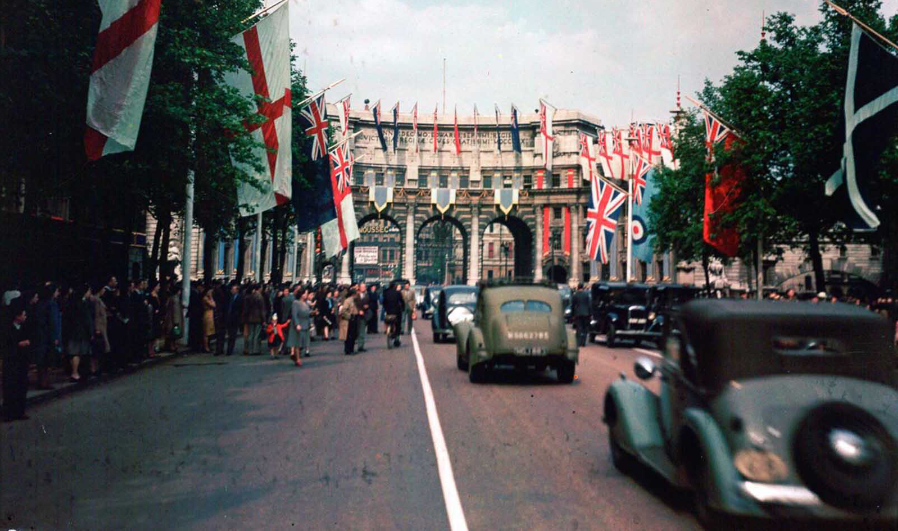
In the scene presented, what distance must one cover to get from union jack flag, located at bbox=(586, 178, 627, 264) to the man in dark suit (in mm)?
24383

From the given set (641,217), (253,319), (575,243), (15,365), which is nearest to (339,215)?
(253,319)

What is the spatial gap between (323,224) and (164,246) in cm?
776

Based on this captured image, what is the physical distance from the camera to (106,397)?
14789mm

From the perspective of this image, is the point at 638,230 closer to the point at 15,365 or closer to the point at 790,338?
the point at 15,365

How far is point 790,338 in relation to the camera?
605 cm

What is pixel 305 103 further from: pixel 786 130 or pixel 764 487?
pixel 764 487

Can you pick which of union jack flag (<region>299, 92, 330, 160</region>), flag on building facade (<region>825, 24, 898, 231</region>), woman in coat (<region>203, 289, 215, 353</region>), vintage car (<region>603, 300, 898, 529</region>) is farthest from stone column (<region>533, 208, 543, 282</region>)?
vintage car (<region>603, 300, 898, 529</region>)

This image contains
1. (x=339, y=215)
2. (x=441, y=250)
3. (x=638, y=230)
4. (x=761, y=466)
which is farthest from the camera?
(x=441, y=250)

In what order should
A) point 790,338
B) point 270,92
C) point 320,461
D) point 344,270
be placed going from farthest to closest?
point 344,270
point 270,92
point 320,461
point 790,338

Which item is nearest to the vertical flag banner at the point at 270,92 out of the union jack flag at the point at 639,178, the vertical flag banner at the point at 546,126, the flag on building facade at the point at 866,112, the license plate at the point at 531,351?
the license plate at the point at 531,351

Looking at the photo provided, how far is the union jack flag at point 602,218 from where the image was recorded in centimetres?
4456

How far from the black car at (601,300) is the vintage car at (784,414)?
22.5 meters

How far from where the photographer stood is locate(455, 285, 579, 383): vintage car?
52.9 ft

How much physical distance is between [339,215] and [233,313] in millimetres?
15028
